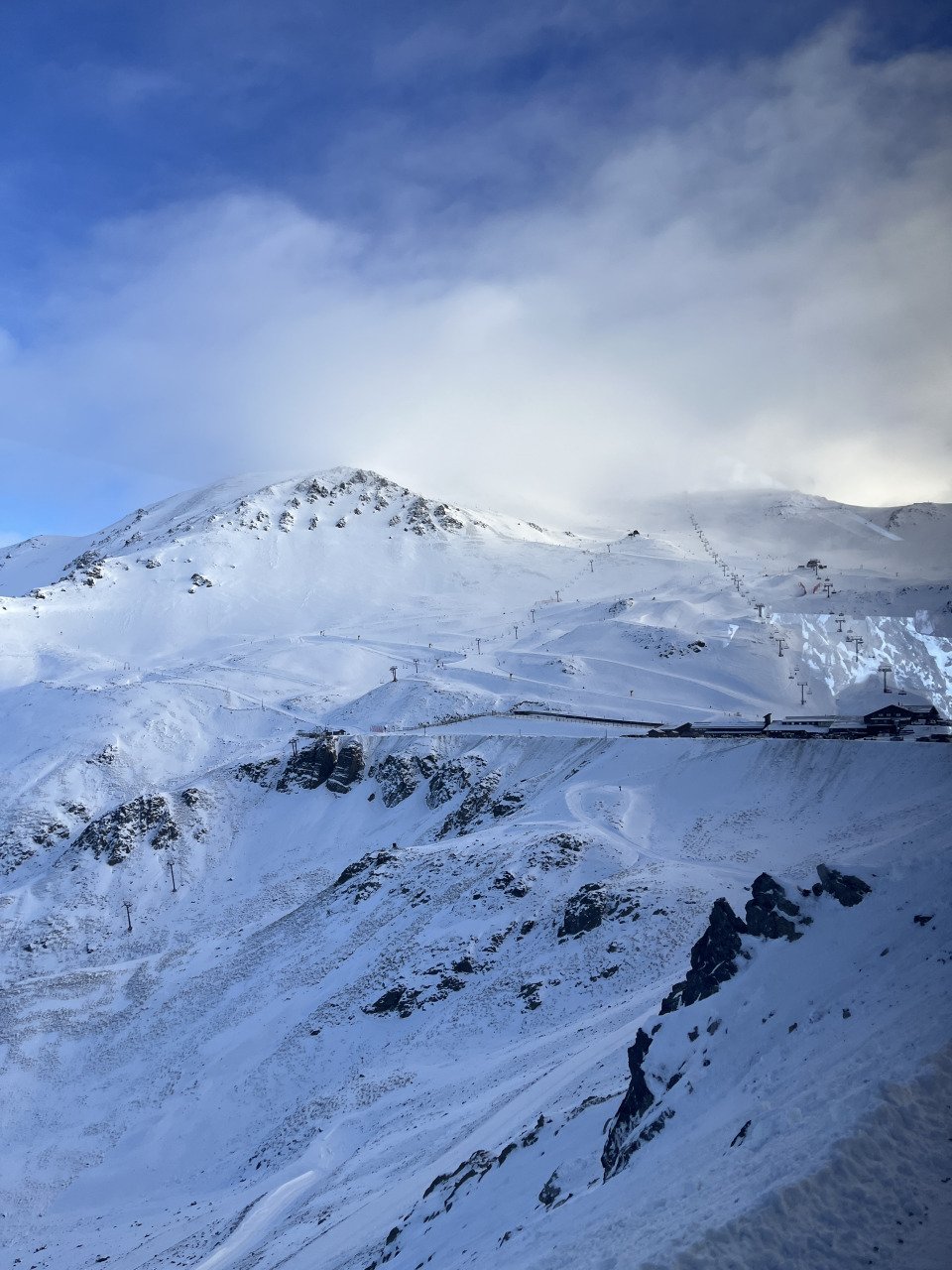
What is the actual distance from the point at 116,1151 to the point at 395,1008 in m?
13.3

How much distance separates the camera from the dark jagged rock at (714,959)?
18.8 meters

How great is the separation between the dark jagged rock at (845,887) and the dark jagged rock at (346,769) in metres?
50.6

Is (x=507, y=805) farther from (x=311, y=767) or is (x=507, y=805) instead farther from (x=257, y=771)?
(x=257, y=771)

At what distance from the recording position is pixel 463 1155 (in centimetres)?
2100

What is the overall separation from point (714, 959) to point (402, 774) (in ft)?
145

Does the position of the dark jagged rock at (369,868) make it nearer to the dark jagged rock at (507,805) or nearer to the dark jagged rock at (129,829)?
the dark jagged rock at (507,805)

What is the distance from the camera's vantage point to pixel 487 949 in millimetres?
35438

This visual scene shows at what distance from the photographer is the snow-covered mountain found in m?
13.3

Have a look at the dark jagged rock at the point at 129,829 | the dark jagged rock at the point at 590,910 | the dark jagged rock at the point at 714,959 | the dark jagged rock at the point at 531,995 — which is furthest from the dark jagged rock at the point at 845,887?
the dark jagged rock at the point at 129,829

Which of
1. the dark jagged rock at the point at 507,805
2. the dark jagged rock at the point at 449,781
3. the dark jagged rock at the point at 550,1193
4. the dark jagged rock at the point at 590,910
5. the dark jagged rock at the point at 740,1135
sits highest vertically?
the dark jagged rock at the point at 449,781

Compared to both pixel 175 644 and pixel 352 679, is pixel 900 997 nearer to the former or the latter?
pixel 352 679

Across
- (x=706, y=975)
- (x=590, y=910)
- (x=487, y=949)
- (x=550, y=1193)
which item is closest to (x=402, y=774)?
(x=487, y=949)

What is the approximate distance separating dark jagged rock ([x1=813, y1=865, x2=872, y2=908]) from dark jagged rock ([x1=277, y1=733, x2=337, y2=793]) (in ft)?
174

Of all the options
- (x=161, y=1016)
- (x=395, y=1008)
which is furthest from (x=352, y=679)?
(x=395, y=1008)
